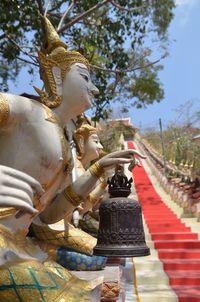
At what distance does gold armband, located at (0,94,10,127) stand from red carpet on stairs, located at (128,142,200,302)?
3050mm

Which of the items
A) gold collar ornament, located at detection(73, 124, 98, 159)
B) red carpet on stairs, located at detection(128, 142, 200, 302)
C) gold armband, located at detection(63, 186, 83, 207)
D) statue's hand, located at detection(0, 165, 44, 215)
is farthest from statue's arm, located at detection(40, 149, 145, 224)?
red carpet on stairs, located at detection(128, 142, 200, 302)

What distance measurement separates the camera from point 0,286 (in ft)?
5.37

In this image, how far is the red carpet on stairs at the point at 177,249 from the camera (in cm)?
490

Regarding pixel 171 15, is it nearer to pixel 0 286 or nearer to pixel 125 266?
pixel 125 266

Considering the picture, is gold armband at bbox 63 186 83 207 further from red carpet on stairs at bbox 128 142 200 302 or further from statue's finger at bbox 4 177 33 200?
red carpet on stairs at bbox 128 142 200 302

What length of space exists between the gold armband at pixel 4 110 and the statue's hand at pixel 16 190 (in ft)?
1.72

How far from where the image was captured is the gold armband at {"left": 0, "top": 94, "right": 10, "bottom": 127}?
1.97m

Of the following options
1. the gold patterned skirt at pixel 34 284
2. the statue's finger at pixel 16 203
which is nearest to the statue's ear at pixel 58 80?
the gold patterned skirt at pixel 34 284

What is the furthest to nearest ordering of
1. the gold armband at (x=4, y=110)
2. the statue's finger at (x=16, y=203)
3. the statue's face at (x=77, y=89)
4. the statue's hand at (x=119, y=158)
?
the statue's hand at (x=119, y=158), the statue's face at (x=77, y=89), the gold armband at (x=4, y=110), the statue's finger at (x=16, y=203)

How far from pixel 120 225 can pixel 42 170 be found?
804 mm

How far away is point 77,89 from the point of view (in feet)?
7.67

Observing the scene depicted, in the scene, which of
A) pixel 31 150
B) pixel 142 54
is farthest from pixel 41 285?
pixel 142 54

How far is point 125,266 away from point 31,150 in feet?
10.6

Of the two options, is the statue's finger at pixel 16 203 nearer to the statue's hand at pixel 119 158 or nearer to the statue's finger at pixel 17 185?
the statue's finger at pixel 17 185
